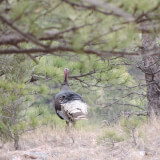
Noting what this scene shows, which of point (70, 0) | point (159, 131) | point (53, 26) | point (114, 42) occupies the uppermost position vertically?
point (70, 0)

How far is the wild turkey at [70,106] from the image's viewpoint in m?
7.11

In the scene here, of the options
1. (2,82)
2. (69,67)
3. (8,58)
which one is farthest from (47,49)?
(69,67)

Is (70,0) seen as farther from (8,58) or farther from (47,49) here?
(8,58)

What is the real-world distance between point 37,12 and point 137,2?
31.9 inches

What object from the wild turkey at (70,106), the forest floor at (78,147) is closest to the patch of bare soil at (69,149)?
the forest floor at (78,147)

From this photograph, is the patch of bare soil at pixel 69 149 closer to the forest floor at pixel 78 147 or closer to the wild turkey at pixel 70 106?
the forest floor at pixel 78 147

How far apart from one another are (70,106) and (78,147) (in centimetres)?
113

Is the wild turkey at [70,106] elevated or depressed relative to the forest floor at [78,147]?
elevated

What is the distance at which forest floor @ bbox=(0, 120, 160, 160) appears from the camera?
5.60 metres

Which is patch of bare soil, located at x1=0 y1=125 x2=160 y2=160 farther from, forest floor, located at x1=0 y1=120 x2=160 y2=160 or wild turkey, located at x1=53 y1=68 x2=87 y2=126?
wild turkey, located at x1=53 y1=68 x2=87 y2=126

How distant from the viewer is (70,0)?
2.86 metres

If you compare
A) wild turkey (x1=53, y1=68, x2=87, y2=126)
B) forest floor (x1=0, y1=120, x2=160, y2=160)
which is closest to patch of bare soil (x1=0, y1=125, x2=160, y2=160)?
Answer: forest floor (x1=0, y1=120, x2=160, y2=160)

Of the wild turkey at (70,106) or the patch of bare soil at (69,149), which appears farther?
the wild turkey at (70,106)

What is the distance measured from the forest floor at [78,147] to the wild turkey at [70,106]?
1.20 feet
